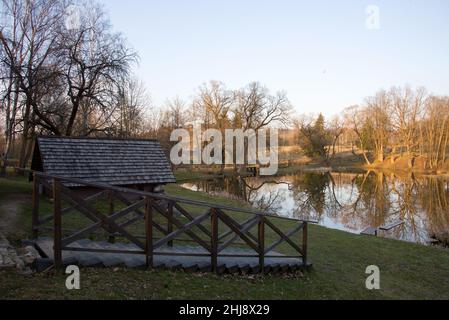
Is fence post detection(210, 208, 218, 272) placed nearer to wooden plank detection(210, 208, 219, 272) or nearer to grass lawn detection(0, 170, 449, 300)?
wooden plank detection(210, 208, 219, 272)

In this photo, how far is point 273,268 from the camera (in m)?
7.68

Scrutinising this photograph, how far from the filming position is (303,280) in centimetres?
759

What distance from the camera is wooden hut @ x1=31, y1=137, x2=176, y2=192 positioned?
13.1 metres

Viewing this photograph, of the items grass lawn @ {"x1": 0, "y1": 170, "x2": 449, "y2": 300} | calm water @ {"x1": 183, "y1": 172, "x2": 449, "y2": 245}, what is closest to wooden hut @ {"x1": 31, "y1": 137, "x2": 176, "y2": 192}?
grass lawn @ {"x1": 0, "y1": 170, "x2": 449, "y2": 300}

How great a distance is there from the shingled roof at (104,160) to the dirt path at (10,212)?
4.95ft

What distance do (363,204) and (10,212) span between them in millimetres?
22071

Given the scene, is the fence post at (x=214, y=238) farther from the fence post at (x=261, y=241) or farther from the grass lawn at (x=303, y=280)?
the fence post at (x=261, y=241)

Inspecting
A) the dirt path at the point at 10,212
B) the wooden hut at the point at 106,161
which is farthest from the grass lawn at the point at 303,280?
the wooden hut at the point at 106,161

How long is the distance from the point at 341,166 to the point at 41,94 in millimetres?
54499

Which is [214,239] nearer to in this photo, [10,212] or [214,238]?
[214,238]

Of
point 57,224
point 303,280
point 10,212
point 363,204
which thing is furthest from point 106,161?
point 363,204

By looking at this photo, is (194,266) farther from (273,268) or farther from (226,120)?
(226,120)
